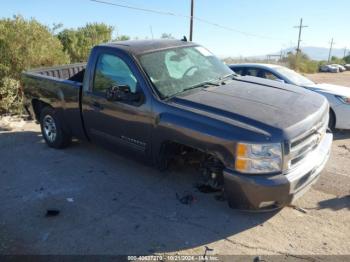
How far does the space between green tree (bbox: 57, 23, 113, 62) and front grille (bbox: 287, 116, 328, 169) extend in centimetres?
1142

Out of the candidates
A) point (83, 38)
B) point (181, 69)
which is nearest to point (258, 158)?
point (181, 69)

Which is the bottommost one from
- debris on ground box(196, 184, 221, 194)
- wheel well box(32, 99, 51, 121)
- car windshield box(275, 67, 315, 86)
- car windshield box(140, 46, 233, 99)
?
debris on ground box(196, 184, 221, 194)

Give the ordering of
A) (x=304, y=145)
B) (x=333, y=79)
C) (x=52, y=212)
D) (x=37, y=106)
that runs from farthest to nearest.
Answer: (x=333, y=79) < (x=37, y=106) < (x=52, y=212) < (x=304, y=145)

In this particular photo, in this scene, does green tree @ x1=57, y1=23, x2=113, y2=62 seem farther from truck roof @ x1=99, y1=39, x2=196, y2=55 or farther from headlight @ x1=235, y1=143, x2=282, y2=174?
headlight @ x1=235, y1=143, x2=282, y2=174

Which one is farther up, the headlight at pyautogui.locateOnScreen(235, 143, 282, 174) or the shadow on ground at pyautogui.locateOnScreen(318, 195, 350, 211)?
the headlight at pyautogui.locateOnScreen(235, 143, 282, 174)

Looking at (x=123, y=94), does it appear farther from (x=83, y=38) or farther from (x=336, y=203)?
(x=83, y=38)

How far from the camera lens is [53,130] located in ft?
20.7

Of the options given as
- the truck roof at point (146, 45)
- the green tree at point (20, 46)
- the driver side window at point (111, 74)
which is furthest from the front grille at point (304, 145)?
the green tree at point (20, 46)

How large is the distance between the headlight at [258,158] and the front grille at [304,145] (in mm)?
154

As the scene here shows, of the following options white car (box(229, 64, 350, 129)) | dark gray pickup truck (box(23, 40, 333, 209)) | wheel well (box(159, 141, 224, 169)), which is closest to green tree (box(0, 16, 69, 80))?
dark gray pickup truck (box(23, 40, 333, 209))

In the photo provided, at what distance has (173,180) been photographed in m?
4.97

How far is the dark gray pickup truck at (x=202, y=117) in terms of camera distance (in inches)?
136

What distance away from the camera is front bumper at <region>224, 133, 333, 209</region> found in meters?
3.43

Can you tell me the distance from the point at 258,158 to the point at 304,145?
0.64 metres
